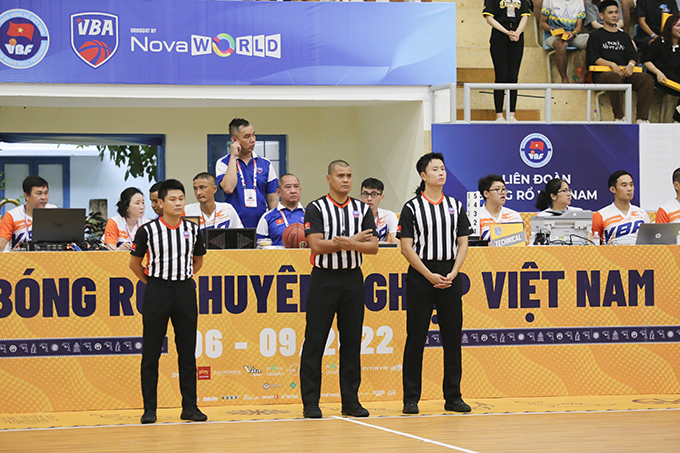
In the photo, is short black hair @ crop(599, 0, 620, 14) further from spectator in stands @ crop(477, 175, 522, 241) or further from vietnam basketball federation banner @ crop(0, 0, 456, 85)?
spectator in stands @ crop(477, 175, 522, 241)

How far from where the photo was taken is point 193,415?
4.83 metres

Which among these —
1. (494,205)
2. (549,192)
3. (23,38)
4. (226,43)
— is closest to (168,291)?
(494,205)

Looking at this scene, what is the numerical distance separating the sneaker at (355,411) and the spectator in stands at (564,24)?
24.2 feet

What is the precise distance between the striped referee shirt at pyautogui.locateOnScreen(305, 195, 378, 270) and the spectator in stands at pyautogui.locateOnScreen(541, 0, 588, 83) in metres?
6.80

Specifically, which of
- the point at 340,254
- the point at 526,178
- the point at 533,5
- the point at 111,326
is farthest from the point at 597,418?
the point at 533,5

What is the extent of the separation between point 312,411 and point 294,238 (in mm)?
1394

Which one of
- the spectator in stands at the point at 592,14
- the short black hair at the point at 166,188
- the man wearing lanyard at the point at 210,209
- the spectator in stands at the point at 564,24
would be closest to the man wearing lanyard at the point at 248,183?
the man wearing lanyard at the point at 210,209

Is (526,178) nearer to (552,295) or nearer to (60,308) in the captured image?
(552,295)

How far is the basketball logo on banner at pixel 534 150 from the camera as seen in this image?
31.0ft

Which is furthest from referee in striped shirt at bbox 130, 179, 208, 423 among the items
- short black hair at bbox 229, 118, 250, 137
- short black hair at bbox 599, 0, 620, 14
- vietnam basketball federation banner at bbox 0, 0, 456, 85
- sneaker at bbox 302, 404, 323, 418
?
short black hair at bbox 599, 0, 620, 14

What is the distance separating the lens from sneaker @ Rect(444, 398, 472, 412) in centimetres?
502

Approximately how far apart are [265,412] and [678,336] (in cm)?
324

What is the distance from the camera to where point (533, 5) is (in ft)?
37.7

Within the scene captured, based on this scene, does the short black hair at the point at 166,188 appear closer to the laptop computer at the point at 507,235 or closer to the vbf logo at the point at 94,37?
the laptop computer at the point at 507,235
